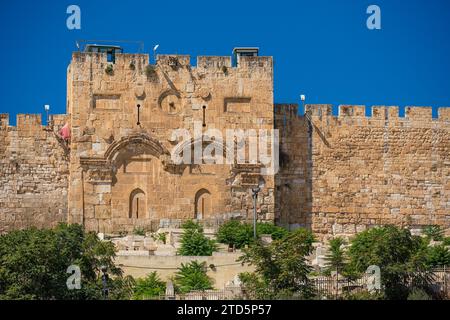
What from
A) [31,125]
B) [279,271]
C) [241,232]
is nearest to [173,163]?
[241,232]

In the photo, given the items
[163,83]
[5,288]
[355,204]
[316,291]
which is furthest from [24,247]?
[355,204]

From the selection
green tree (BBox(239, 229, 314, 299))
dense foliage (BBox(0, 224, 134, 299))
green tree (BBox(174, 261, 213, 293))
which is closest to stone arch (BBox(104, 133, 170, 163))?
green tree (BBox(174, 261, 213, 293))

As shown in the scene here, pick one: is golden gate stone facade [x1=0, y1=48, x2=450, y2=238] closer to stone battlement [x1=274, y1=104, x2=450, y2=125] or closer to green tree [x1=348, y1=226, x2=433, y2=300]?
stone battlement [x1=274, y1=104, x2=450, y2=125]

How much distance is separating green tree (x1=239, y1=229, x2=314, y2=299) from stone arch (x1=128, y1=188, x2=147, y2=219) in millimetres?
7587

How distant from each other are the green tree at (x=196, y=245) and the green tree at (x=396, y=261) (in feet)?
15.2

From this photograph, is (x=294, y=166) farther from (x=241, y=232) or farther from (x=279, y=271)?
(x=279, y=271)

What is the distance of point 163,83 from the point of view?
52.9 metres

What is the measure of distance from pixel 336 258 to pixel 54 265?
7868 millimetres

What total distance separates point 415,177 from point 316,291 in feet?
41.9

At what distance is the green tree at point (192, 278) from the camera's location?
46.2 m

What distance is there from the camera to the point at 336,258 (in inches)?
1831

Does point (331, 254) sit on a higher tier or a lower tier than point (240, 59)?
lower

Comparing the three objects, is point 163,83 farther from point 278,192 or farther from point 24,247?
point 24,247

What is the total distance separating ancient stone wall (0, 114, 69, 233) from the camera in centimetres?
5328
